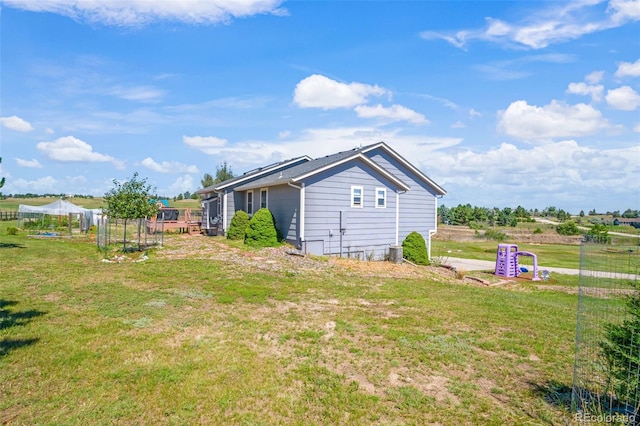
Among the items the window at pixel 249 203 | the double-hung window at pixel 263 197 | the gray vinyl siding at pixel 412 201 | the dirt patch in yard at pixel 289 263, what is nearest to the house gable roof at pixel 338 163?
the gray vinyl siding at pixel 412 201

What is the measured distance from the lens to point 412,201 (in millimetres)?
20047

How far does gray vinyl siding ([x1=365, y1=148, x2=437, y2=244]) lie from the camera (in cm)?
1944

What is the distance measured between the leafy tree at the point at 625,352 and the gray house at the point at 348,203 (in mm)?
11967

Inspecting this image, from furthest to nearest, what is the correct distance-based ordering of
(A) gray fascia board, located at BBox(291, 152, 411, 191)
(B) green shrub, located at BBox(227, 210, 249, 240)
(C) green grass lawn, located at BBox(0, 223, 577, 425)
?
(B) green shrub, located at BBox(227, 210, 249, 240) → (A) gray fascia board, located at BBox(291, 152, 411, 191) → (C) green grass lawn, located at BBox(0, 223, 577, 425)

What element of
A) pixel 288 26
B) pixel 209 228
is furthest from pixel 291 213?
pixel 209 228

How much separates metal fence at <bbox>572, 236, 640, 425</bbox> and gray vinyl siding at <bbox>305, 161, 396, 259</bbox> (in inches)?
450

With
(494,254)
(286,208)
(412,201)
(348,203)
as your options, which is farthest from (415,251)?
(494,254)

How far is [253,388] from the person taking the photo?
13.2ft

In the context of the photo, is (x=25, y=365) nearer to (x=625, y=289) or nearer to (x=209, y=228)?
(x=625, y=289)

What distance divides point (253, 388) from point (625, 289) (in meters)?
4.08

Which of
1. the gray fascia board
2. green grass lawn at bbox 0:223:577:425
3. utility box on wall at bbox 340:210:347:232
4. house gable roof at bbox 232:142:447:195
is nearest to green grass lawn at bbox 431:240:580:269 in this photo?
house gable roof at bbox 232:142:447:195

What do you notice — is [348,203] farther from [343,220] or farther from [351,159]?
[351,159]

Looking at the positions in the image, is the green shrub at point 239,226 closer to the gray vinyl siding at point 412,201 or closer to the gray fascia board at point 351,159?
the gray fascia board at point 351,159

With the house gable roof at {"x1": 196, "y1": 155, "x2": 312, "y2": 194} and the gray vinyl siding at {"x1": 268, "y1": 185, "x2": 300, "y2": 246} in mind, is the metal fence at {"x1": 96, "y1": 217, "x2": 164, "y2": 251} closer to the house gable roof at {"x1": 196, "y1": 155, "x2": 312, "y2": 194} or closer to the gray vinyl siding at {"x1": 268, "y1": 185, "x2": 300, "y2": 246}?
the house gable roof at {"x1": 196, "y1": 155, "x2": 312, "y2": 194}
